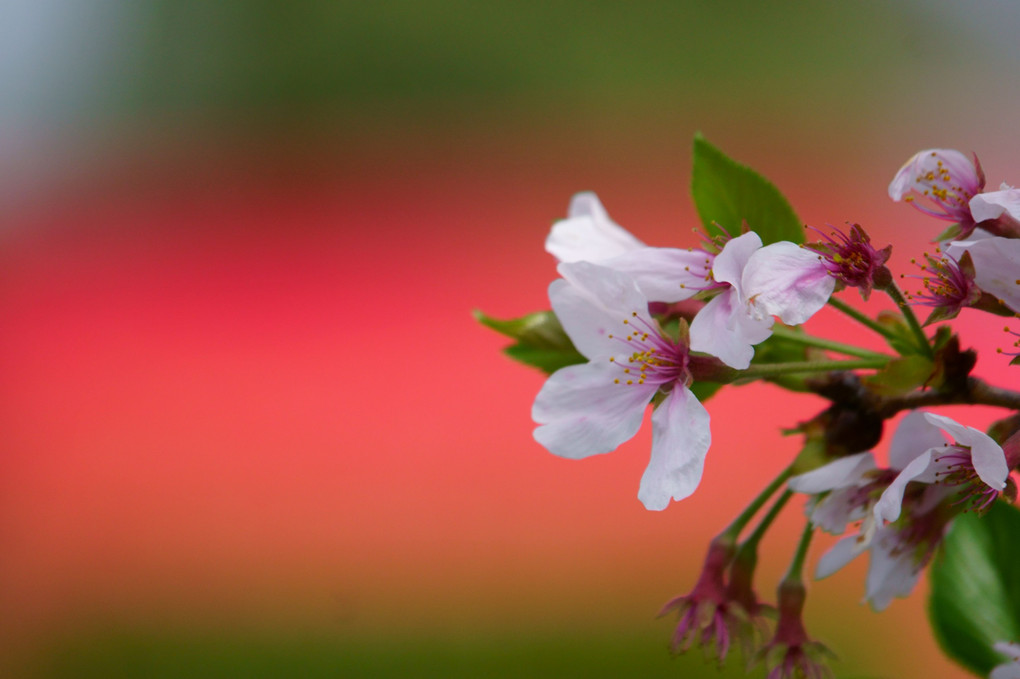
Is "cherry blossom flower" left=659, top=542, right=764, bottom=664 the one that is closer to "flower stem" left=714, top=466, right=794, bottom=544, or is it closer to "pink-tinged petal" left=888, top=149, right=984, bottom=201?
"flower stem" left=714, top=466, right=794, bottom=544

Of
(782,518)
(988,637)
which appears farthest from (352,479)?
(988,637)

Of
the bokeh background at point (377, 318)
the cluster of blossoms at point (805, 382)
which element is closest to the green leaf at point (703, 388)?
the cluster of blossoms at point (805, 382)

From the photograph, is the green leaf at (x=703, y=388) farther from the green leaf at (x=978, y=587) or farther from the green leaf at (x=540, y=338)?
the green leaf at (x=978, y=587)

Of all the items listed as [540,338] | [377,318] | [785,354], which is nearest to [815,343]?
[785,354]

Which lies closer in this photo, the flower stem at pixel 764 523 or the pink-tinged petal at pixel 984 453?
the pink-tinged petal at pixel 984 453

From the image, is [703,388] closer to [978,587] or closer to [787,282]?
[787,282]
